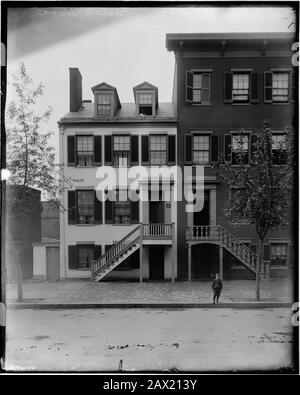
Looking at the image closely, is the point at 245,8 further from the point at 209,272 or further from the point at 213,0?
the point at 209,272

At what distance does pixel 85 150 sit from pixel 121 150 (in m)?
1.38

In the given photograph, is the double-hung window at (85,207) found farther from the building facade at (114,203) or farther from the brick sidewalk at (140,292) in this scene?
the brick sidewalk at (140,292)

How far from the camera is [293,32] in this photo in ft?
20.6

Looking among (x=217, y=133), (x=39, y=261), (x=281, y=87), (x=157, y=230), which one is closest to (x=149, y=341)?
(x=157, y=230)

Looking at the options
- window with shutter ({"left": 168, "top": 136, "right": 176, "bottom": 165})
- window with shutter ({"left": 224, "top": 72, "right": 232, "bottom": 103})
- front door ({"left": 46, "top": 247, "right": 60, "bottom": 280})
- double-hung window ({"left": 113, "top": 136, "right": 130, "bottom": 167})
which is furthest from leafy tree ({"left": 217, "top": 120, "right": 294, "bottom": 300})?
front door ({"left": 46, "top": 247, "right": 60, "bottom": 280})

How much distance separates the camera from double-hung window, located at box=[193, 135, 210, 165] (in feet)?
38.3

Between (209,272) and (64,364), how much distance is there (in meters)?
7.11

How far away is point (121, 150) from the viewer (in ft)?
41.4

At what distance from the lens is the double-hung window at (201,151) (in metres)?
11.7

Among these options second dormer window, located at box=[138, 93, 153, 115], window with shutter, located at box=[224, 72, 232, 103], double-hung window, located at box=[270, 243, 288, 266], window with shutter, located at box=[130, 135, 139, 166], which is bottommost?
double-hung window, located at box=[270, 243, 288, 266]

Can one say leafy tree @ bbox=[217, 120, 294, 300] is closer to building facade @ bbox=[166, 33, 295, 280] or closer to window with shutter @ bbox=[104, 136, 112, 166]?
building facade @ bbox=[166, 33, 295, 280]

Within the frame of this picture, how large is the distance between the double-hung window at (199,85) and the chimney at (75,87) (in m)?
3.93

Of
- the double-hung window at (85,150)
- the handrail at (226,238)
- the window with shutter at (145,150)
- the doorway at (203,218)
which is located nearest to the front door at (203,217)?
the doorway at (203,218)

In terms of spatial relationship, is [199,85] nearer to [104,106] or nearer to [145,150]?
[145,150]
